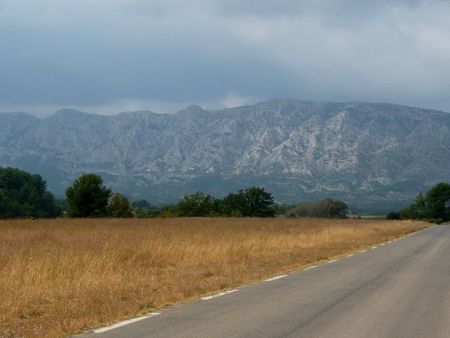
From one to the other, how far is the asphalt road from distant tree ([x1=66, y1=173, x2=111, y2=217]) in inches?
2676

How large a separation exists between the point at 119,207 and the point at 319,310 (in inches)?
3024

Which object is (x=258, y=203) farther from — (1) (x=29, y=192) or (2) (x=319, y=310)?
(2) (x=319, y=310)

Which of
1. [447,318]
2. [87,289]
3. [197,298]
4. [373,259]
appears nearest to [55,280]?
[87,289]

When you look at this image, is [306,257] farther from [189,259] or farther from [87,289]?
[87,289]

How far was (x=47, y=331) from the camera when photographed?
9695 mm

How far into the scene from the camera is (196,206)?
396 ft

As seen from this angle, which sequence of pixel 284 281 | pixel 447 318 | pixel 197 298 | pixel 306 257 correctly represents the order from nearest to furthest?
pixel 447 318, pixel 197 298, pixel 284 281, pixel 306 257

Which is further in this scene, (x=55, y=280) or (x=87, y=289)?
(x=55, y=280)

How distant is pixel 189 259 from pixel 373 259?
7.15m

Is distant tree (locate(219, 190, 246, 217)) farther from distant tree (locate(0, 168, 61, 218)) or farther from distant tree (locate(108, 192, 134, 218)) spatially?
distant tree (locate(108, 192, 134, 218))

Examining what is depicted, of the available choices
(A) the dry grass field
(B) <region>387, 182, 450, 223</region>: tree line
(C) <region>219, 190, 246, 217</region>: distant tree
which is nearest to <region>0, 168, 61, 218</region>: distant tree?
(C) <region>219, 190, 246, 217</region>: distant tree

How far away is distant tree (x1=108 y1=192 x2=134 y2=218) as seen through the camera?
86194 mm

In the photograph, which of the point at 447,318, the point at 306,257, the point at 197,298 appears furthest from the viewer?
the point at 306,257

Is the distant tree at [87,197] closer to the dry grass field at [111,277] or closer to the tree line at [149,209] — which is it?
the tree line at [149,209]
